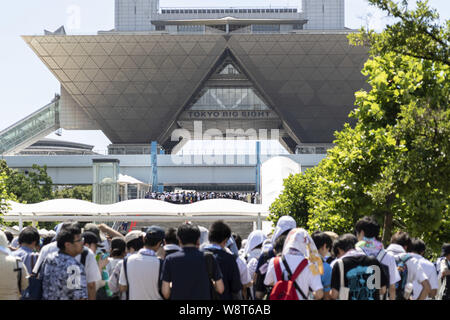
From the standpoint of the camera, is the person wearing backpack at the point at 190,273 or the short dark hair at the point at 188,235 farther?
the short dark hair at the point at 188,235

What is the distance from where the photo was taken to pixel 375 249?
23.8 ft

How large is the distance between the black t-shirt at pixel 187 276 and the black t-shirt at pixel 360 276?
1367mm

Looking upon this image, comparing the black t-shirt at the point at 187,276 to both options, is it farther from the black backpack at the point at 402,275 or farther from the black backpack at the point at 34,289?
the black backpack at the point at 402,275

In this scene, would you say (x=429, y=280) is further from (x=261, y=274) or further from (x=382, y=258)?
(x=261, y=274)

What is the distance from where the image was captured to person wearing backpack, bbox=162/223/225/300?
6336 mm

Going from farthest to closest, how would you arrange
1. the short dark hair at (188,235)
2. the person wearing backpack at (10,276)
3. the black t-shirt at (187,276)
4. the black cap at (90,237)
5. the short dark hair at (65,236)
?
the black cap at (90,237) → the person wearing backpack at (10,276) → the short dark hair at (65,236) → the short dark hair at (188,235) → the black t-shirt at (187,276)

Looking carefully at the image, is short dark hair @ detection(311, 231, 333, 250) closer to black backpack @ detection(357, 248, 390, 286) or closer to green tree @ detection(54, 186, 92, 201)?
black backpack @ detection(357, 248, 390, 286)

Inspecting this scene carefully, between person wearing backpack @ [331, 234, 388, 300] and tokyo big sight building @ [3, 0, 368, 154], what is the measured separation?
206 ft

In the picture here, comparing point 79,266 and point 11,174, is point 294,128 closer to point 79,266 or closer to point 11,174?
point 11,174

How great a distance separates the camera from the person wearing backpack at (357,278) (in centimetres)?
668

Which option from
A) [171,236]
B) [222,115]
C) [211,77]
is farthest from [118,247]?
[222,115]

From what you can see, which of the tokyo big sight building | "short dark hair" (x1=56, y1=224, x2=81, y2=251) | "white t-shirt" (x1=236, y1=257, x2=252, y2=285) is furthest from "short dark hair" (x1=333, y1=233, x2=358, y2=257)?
the tokyo big sight building

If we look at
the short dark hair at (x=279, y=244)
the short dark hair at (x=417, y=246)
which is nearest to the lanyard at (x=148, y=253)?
the short dark hair at (x=279, y=244)

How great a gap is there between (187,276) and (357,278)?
5.80 ft
